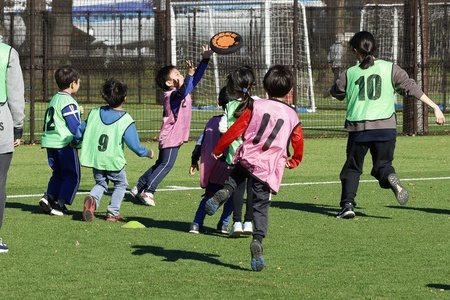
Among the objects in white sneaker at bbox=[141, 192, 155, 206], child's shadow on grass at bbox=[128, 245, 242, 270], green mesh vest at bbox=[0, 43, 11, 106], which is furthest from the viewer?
white sneaker at bbox=[141, 192, 155, 206]

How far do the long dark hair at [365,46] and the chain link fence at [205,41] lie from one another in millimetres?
12655

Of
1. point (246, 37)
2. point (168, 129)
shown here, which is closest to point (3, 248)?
point (168, 129)

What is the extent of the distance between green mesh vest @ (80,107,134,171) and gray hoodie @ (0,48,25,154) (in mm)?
2197

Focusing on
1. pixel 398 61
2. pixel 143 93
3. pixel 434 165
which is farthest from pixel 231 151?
pixel 143 93

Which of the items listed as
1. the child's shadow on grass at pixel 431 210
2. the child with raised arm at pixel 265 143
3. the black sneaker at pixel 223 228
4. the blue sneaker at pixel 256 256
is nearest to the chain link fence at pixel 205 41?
the child's shadow on grass at pixel 431 210

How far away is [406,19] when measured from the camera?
21.8 m

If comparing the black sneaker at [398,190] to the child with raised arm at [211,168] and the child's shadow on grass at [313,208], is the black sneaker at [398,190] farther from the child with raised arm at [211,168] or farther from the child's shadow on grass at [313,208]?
the child with raised arm at [211,168]

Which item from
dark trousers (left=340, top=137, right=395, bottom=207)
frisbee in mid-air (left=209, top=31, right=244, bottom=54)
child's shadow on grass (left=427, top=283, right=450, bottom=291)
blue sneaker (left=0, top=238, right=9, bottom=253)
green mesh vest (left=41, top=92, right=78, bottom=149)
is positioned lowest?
child's shadow on grass (left=427, top=283, right=450, bottom=291)

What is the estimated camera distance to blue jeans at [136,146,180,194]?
11891 millimetres

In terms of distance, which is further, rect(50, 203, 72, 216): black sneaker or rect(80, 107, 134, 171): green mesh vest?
rect(50, 203, 72, 216): black sneaker

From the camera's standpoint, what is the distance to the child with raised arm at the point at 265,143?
7844 millimetres

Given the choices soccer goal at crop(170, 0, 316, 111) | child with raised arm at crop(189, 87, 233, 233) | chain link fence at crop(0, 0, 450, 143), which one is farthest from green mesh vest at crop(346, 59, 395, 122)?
soccer goal at crop(170, 0, 316, 111)

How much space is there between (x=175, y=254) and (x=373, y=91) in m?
3.19

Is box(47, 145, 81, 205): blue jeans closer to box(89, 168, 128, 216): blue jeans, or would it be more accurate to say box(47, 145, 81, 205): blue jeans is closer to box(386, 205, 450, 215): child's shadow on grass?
box(89, 168, 128, 216): blue jeans
